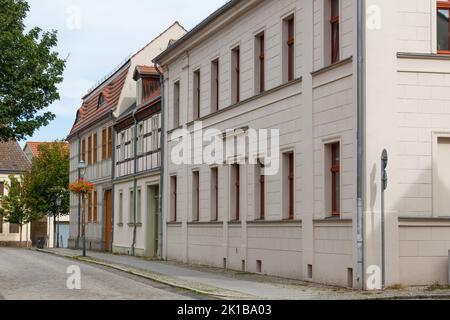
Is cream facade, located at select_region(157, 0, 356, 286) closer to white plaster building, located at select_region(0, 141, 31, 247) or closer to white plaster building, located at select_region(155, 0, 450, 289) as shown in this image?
white plaster building, located at select_region(155, 0, 450, 289)

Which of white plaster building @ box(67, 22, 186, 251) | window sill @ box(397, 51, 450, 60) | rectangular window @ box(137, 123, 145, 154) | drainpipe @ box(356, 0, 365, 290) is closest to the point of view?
drainpipe @ box(356, 0, 365, 290)

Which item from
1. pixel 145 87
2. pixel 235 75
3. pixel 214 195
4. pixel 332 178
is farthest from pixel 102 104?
pixel 332 178

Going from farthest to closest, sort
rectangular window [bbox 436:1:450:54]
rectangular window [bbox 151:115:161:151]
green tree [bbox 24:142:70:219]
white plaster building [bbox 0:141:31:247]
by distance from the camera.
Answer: white plaster building [bbox 0:141:31:247] → green tree [bbox 24:142:70:219] → rectangular window [bbox 151:115:161:151] → rectangular window [bbox 436:1:450:54]

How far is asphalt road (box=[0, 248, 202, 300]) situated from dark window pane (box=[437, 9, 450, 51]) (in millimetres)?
7801

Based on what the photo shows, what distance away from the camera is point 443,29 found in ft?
64.1

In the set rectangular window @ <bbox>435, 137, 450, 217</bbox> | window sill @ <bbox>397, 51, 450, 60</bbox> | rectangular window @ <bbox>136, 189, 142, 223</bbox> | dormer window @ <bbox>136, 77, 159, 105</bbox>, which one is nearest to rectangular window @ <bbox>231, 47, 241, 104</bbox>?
window sill @ <bbox>397, 51, 450, 60</bbox>

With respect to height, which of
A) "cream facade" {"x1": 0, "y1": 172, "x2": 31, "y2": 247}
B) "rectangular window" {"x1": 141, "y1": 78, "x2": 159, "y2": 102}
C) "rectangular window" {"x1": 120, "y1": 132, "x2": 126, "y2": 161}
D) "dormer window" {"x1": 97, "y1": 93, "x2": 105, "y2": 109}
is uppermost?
"dormer window" {"x1": 97, "y1": 93, "x2": 105, "y2": 109}

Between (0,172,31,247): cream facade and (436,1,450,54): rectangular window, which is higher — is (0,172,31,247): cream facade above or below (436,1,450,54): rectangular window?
below

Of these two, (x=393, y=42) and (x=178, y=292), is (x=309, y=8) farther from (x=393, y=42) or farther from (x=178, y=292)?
(x=178, y=292)

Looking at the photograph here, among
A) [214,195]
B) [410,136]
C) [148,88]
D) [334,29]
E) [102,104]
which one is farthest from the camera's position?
[102,104]

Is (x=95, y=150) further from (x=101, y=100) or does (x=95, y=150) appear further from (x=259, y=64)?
(x=259, y=64)

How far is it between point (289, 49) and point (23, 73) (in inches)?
285

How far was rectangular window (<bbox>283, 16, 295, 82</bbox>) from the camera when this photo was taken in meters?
23.2

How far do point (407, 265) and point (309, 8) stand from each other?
22.6 feet
